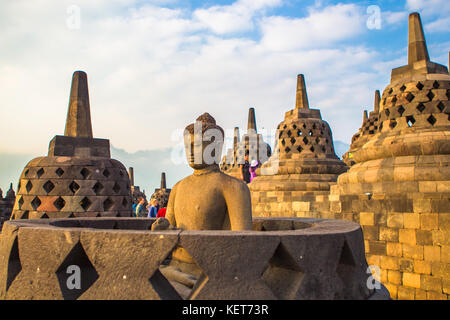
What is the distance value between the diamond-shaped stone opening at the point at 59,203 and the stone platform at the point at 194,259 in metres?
3.27

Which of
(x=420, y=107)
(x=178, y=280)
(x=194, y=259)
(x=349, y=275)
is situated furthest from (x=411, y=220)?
(x=194, y=259)

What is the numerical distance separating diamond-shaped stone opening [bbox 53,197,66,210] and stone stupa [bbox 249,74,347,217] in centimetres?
662

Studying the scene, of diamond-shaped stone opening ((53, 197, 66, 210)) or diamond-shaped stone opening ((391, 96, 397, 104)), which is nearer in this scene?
diamond-shaped stone opening ((53, 197, 66, 210))

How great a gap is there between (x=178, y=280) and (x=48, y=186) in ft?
12.7

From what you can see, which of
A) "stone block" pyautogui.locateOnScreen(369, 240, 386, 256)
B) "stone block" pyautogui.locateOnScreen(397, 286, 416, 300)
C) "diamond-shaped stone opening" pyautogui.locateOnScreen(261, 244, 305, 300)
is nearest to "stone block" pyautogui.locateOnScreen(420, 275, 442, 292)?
"stone block" pyautogui.locateOnScreen(397, 286, 416, 300)

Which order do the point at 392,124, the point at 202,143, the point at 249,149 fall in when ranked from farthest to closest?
the point at 249,149 < the point at 392,124 < the point at 202,143

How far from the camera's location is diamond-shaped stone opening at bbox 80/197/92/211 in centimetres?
522

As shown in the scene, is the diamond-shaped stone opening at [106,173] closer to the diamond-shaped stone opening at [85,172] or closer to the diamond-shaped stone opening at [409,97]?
the diamond-shaped stone opening at [85,172]

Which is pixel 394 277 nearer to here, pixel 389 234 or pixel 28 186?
pixel 389 234

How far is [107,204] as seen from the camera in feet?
17.9

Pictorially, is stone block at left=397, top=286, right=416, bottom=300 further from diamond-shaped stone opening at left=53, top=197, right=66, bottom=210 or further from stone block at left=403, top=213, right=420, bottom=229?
diamond-shaped stone opening at left=53, top=197, right=66, bottom=210

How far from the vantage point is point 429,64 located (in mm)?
6016

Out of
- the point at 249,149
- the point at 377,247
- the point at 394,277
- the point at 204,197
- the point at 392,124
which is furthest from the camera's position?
the point at 249,149

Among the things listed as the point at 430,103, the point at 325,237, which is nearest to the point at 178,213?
the point at 325,237
